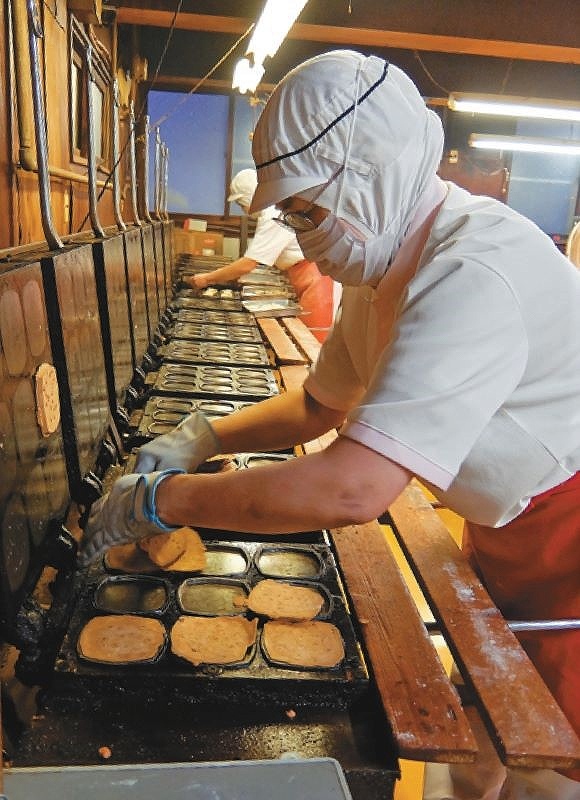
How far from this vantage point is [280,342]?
13.4 ft

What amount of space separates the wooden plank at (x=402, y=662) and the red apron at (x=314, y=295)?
4.81 m

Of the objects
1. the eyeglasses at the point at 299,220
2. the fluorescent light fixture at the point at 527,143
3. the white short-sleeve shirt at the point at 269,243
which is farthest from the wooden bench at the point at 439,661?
the fluorescent light fixture at the point at 527,143

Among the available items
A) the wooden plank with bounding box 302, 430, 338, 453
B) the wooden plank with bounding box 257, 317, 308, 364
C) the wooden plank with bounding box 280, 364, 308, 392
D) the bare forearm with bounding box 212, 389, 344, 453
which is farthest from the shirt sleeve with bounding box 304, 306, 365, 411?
the wooden plank with bounding box 257, 317, 308, 364

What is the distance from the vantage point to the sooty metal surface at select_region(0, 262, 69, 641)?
47.4 inches

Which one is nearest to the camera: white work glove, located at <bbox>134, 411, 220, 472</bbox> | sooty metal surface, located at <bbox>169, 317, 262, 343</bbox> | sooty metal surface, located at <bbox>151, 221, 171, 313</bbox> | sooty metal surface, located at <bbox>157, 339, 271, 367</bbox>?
white work glove, located at <bbox>134, 411, 220, 472</bbox>

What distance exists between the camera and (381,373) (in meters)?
1.20

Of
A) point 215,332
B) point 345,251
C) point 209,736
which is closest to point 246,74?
point 215,332

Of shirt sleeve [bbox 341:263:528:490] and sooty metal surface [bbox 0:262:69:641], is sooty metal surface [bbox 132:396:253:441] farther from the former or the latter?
shirt sleeve [bbox 341:263:528:490]

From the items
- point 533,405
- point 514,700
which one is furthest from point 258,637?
point 533,405

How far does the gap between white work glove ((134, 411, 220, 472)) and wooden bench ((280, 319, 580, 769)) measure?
41cm

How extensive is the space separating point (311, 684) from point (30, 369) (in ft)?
2.70

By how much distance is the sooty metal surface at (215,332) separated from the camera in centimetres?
397

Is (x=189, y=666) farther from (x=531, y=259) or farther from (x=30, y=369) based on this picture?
(x=531, y=259)

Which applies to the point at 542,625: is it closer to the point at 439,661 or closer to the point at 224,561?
the point at 439,661
